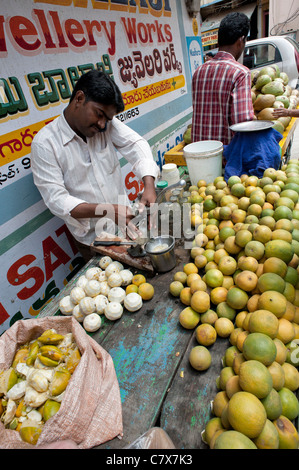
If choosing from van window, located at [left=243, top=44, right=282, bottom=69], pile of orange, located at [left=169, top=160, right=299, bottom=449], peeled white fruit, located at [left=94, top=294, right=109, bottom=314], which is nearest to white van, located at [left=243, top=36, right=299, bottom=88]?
Result: van window, located at [left=243, top=44, right=282, bottom=69]

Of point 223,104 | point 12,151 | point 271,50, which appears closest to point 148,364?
point 12,151

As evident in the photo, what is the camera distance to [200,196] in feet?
7.70

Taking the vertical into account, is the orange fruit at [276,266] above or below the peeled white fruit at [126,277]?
above

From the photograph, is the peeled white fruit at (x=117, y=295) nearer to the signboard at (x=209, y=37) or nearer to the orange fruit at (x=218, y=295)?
the orange fruit at (x=218, y=295)

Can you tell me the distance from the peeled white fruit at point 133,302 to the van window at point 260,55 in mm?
8032

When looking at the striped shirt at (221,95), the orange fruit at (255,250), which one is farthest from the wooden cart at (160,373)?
the striped shirt at (221,95)

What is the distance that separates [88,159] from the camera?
2.50 meters

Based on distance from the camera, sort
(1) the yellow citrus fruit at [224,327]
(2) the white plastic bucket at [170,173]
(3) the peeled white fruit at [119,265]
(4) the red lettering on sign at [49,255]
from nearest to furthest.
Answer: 1. (1) the yellow citrus fruit at [224,327]
2. (3) the peeled white fruit at [119,265]
3. (4) the red lettering on sign at [49,255]
4. (2) the white plastic bucket at [170,173]

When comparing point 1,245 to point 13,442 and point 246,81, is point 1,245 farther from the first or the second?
point 246,81

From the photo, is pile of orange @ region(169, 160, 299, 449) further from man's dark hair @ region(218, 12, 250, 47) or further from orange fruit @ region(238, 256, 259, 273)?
man's dark hair @ region(218, 12, 250, 47)

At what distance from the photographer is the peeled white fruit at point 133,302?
5.25ft

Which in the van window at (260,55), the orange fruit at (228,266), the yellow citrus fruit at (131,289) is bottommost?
the yellow citrus fruit at (131,289)

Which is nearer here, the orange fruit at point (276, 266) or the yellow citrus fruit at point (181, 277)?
the orange fruit at point (276, 266)

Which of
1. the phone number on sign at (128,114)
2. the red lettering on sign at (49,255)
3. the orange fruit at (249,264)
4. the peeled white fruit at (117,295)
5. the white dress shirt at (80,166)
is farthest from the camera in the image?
the phone number on sign at (128,114)
